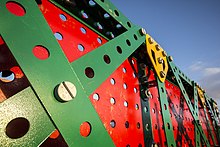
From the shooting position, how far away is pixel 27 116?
0.37 m

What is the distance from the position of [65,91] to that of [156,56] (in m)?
0.99

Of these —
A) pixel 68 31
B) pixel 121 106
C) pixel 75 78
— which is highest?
pixel 68 31

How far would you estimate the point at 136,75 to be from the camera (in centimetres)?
121

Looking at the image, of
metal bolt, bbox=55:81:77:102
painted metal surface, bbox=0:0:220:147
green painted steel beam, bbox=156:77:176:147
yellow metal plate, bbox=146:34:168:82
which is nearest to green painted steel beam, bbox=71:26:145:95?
painted metal surface, bbox=0:0:220:147

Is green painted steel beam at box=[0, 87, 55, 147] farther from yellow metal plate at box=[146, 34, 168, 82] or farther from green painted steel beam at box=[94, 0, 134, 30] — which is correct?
yellow metal plate at box=[146, 34, 168, 82]

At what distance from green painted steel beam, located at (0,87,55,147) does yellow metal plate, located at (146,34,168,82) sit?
3.04 feet

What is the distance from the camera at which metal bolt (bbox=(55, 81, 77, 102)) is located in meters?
0.40

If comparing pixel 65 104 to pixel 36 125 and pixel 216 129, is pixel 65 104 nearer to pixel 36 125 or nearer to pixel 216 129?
pixel 36 125

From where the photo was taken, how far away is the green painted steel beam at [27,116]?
341 millimetres

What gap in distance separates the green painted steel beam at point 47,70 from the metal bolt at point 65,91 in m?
0.01

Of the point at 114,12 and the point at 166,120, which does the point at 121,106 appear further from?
the point at 114,12

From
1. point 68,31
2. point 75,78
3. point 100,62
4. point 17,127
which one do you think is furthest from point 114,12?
point 17,127

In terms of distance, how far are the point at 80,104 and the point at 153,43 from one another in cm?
94

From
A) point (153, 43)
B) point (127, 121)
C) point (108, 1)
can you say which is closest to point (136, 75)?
point (153, 43)
